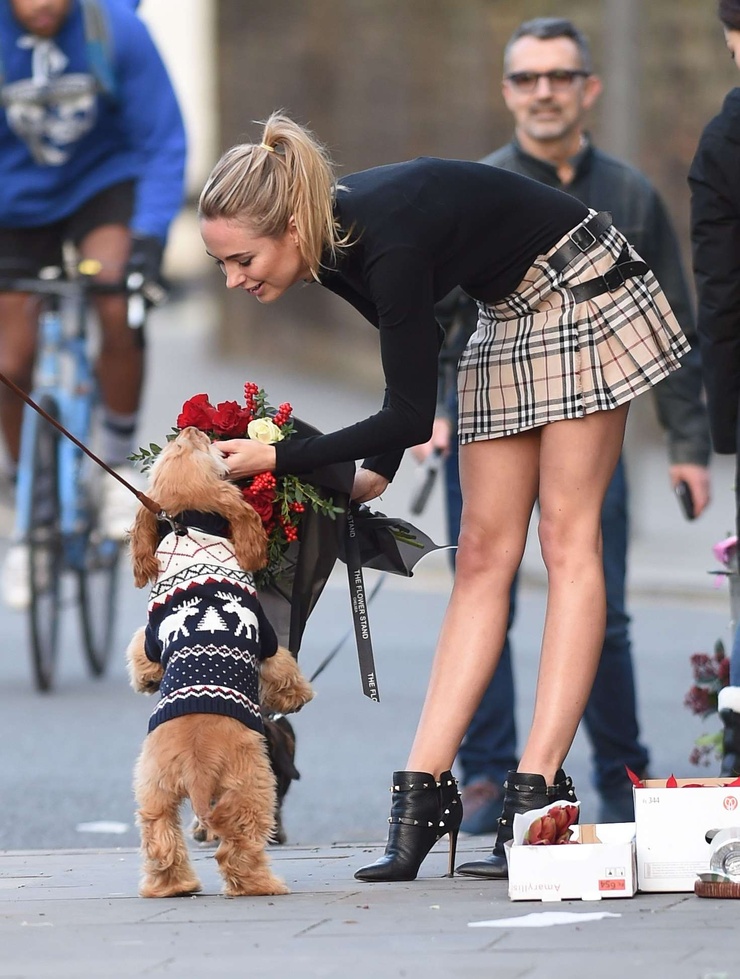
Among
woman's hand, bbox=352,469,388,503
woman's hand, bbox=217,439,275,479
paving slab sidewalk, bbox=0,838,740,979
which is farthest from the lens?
woman's hand, bbox=352,469,388,503

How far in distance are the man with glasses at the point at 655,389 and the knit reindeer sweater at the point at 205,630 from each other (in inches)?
63.1

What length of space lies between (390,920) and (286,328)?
73.4ft

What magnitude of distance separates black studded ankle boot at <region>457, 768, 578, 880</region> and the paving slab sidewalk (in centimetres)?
7

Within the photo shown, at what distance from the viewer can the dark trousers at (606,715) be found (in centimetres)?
621

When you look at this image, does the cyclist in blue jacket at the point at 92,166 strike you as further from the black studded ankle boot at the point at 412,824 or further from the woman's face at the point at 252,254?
the black studded ankle boot at the point at 412,824

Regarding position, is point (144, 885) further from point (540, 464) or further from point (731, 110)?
point (731, 110)

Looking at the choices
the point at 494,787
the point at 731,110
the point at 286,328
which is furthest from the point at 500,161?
the point at 286,328

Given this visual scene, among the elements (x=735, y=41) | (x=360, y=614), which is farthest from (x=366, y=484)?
(x=735, y=41)

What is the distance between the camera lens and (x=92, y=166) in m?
8.49

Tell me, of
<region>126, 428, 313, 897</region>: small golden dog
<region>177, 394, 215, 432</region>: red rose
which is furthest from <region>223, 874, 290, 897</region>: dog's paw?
<region>177, 394, 215, 432</region>: red rose

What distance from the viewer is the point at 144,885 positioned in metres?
4.66

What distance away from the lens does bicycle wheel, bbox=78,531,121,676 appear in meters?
8.67

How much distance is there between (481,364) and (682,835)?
121 cm

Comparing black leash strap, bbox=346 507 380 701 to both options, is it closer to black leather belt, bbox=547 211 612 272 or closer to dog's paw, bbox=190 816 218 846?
dog's paw, bbox=190 816 218 846
